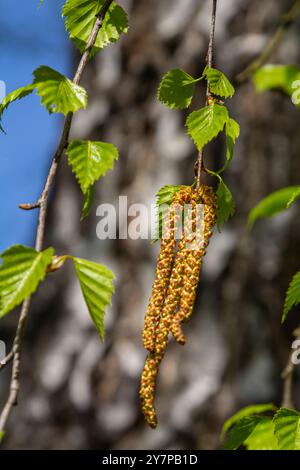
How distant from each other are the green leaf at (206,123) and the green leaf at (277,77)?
75cm

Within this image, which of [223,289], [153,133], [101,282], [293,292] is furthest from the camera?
[153,133]

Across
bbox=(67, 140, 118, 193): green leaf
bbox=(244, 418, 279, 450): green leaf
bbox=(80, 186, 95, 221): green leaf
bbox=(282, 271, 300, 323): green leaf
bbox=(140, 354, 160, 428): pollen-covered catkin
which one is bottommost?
bbox=(244, 418, 279, 450): green leaf

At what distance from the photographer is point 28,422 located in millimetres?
2482

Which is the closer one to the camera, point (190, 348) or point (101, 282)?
point (101, 282)

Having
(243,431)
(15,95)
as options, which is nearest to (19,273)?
(15,95)

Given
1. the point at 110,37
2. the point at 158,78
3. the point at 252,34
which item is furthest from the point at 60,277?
the point at 110,37

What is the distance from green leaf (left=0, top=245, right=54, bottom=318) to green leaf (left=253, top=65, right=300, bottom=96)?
97 cm

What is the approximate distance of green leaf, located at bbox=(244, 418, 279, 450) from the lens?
1.15 metres

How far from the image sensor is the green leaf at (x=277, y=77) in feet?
5.05
